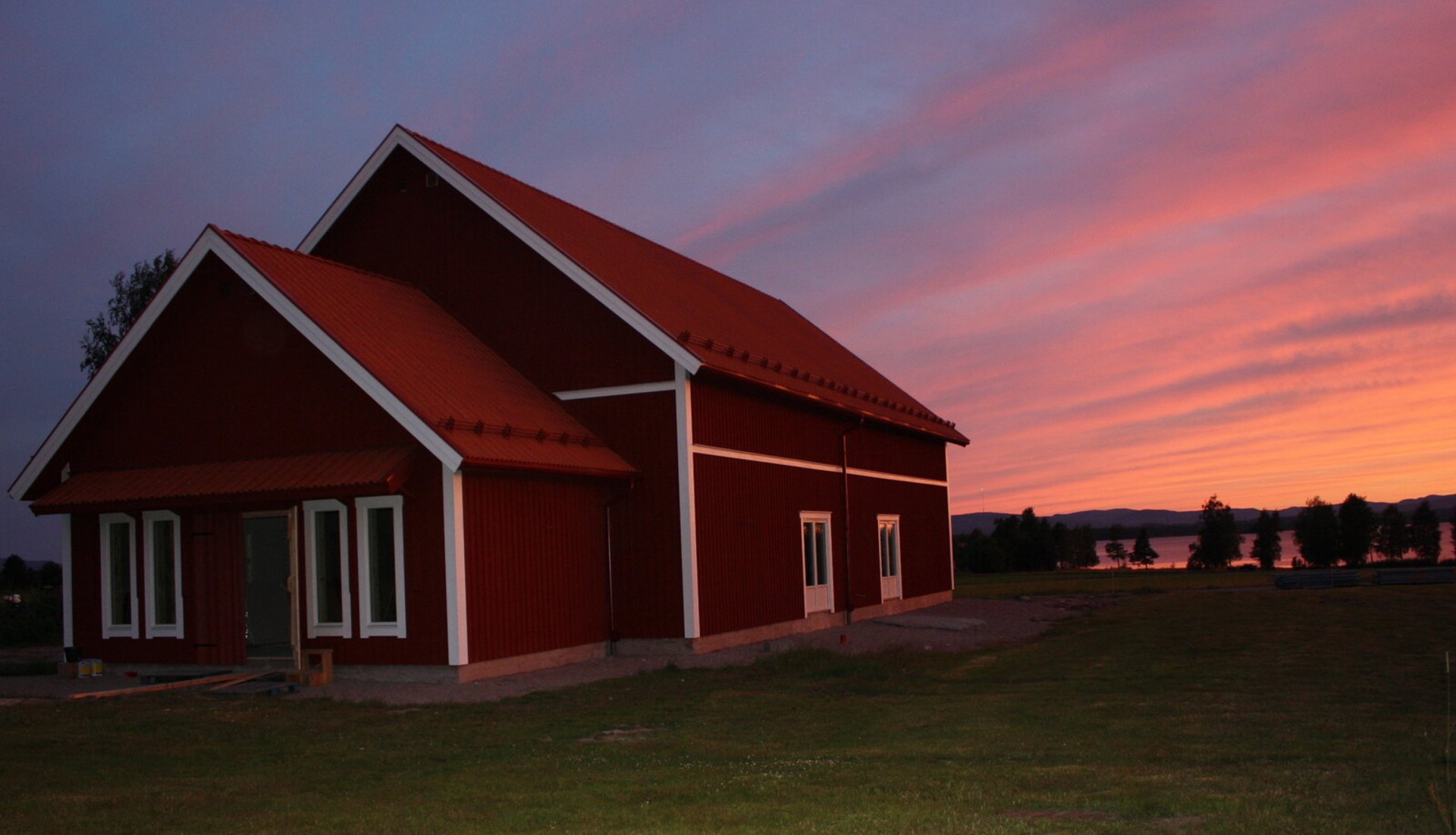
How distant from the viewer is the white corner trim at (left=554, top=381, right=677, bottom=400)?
2173cm

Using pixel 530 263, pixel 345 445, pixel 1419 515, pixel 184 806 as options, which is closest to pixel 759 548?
pixel 530 263

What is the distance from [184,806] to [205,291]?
13111mm

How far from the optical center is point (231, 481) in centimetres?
1934

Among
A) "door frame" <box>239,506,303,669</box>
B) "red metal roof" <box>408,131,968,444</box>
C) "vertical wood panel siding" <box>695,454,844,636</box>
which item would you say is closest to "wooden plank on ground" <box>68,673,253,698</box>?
"door frame" <box>239,506,303,669</box>

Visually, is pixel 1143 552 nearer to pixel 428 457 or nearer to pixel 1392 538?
pixel 1392 538

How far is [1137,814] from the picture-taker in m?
7.73

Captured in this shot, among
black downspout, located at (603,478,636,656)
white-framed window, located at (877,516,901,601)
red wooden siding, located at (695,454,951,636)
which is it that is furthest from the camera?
white-framed window, located at (877,516,901,601)

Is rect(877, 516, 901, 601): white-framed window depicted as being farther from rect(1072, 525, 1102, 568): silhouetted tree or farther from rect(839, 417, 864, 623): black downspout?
rect(1072, 525, 1102, 568): silhouetted tree

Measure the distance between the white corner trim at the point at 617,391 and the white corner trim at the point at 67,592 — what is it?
8662mm

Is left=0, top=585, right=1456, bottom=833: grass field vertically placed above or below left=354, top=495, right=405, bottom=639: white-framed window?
below

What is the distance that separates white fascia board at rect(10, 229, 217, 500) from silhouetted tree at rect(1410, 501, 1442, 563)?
202 ft

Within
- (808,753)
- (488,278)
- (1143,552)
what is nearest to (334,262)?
(488,278)

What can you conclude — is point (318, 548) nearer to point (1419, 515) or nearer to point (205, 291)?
point (205, 291)

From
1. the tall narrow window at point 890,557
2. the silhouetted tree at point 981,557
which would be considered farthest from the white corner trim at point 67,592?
the silhouetted tree at point 981,557
